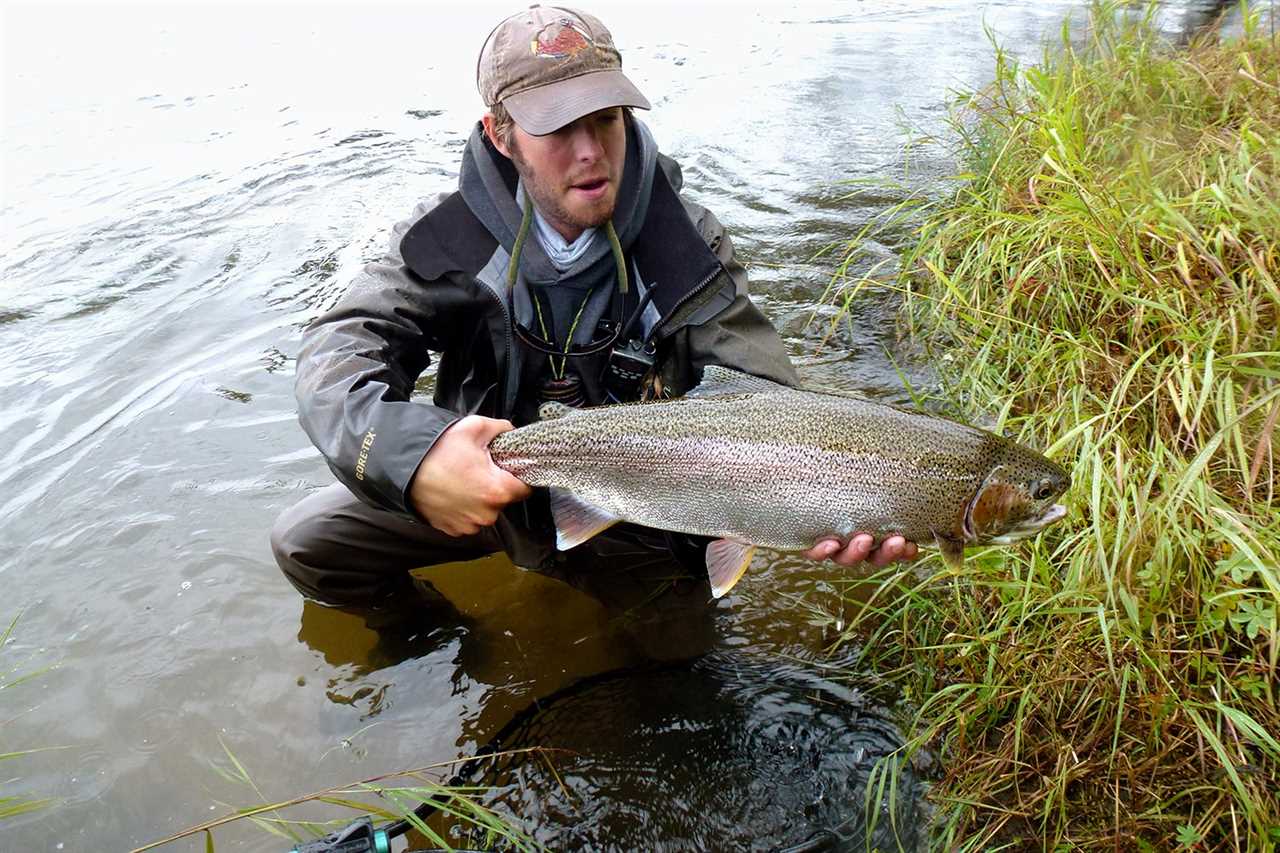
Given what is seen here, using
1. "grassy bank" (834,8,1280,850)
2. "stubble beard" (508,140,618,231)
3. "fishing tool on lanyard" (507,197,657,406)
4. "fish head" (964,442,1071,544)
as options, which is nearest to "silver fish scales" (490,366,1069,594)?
"fish head" (964,442,1071,544)

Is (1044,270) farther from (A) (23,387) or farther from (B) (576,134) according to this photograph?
(A) (23,387)

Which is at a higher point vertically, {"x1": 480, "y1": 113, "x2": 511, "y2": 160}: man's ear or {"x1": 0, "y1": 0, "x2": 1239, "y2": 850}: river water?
{"x1": 480, "y1": 113, "x2": 511, "y2": 160}: man's ear

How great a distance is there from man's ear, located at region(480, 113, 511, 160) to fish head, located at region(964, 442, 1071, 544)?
A: 195 centimetres

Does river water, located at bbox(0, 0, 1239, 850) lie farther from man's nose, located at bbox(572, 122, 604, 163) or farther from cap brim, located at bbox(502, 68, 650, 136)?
cap brim, located at bbox(502, 68, 650, 136)

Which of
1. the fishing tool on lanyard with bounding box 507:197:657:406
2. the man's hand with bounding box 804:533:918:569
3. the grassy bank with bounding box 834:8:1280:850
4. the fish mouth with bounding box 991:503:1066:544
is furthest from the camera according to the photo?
the fishing tool on lanyard with bounding box 507:197:657:406

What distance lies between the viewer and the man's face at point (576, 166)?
3.26m

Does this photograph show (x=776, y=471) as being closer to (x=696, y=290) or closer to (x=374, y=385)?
(x=696, y=290)

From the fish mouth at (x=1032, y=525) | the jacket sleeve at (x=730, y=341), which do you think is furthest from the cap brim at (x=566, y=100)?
the fish mouth at (x=1032, y=525)

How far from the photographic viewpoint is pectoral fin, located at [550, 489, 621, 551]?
2.96m

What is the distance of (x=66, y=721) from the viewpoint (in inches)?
143

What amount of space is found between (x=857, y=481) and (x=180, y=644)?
291cm

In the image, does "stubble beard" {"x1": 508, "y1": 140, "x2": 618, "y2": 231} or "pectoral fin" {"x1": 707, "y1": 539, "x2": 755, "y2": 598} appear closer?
"pectoral fin" {"x1": 707, "y1": 539, "x2": 755, "y2": 598}

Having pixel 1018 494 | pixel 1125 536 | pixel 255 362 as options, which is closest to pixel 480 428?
pixel 1018 494

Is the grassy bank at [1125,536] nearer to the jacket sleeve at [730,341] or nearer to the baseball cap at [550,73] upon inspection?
the jacket sleeve at [730,341]
